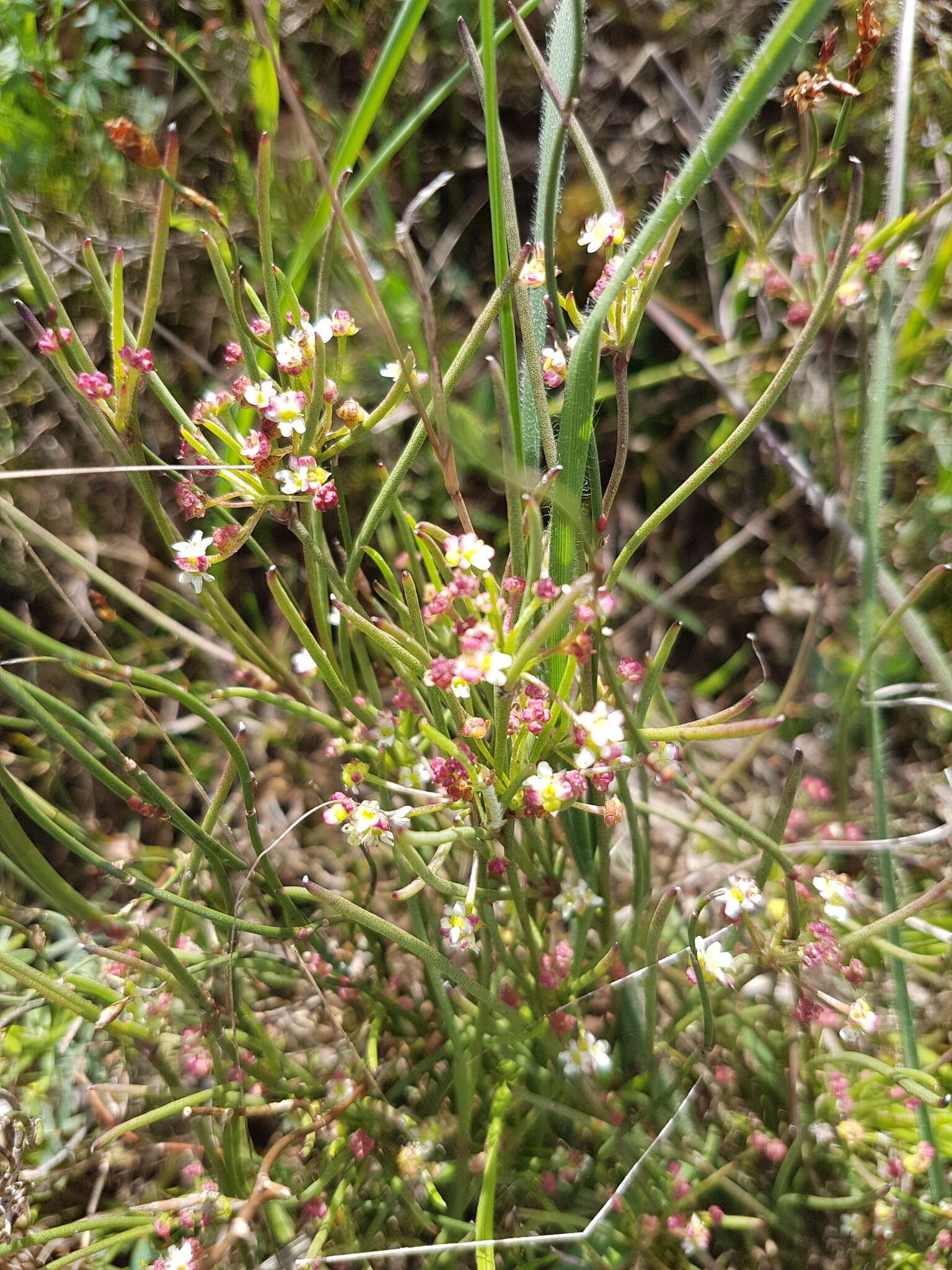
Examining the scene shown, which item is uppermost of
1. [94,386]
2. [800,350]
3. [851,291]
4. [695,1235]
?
[851,291]

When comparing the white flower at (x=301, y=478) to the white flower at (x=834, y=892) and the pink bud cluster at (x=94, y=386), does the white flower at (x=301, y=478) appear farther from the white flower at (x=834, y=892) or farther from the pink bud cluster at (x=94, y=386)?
the white flower at (x=834, y=892)

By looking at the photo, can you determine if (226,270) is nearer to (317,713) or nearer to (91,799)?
(317,713)

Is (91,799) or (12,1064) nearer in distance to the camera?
(12,1064)

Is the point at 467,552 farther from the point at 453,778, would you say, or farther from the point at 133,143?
the point at 133,143

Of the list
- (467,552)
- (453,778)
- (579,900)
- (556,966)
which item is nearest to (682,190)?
(467,552)

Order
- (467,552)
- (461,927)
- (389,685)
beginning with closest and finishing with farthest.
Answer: (467,552)
(461,927)
(389,685)

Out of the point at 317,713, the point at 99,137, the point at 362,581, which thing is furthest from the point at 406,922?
the point at 99,137

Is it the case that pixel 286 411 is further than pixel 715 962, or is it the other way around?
pixel 715 962
